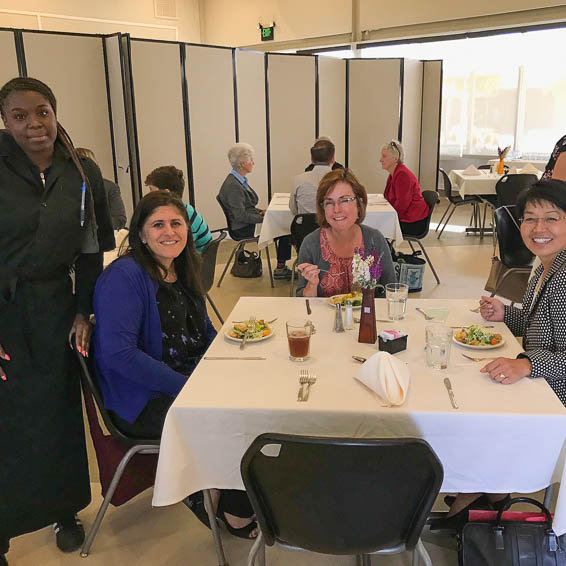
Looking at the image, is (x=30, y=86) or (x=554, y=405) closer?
(x=554, y=405)

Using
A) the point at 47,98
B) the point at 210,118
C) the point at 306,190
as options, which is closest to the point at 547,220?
the point at 47,98

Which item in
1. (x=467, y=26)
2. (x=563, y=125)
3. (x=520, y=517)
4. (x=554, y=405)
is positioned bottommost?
(x=520, y=517)

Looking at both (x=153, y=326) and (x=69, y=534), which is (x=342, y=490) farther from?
(x=69, y=534)

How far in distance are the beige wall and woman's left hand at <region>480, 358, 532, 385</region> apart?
916cm

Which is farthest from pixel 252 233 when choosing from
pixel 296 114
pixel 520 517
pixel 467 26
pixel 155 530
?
pixel 467 26

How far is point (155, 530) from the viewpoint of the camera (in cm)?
218

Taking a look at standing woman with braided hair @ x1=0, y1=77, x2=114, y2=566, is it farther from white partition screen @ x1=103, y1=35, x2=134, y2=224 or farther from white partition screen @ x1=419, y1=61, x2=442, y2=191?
white partition screen @ x1=419, y1=61, x2=442, y2=191

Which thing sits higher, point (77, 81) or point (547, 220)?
point (77, 81)

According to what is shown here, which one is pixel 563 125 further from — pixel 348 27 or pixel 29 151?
pixel 29 151

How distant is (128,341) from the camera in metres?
1.89

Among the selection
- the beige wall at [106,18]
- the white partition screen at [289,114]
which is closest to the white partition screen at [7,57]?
the white partition screen at [289,114]

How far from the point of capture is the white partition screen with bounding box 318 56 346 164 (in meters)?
7.97

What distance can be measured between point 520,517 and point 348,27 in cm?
911

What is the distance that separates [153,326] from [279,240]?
362 centimetres
